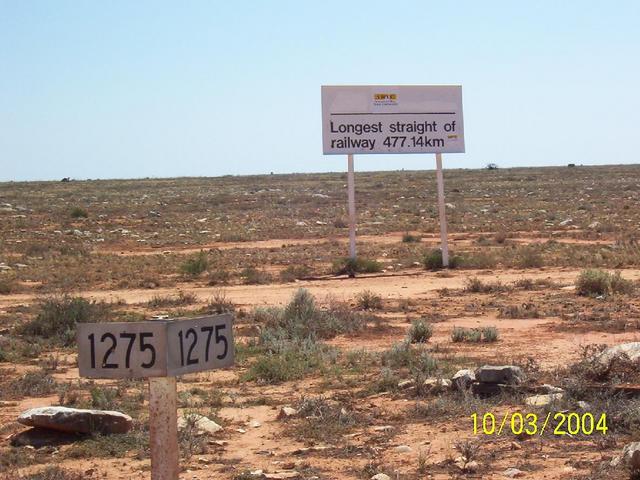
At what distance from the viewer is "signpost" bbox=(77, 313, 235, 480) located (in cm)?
523

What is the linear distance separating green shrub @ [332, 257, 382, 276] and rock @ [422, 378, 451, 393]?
44.7 ft

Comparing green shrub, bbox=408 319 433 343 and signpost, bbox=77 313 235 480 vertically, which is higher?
signpost, bbox=77 313 235 480

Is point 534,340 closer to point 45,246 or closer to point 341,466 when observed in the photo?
point 341,466

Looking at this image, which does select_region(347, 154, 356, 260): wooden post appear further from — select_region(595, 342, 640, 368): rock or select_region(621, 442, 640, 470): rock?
select_region(621, 442, 640, 470): rock

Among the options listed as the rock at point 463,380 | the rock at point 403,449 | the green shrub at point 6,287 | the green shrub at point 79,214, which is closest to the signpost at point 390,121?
the green shrub at point 6,287

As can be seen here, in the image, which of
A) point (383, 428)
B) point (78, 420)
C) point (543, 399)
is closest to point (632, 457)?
point (543, 399)

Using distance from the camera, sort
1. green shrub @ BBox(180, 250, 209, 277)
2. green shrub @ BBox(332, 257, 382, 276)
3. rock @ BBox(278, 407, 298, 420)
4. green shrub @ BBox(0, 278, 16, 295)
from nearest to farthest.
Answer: rock @ BBox(278, 407, 298, 420) → green shrub @ BBox(0, 278, 16, 295) → green shrub @ BBox(180, 250, 209, 277) → green shrub @ BBox(332, 257, 382, 276)

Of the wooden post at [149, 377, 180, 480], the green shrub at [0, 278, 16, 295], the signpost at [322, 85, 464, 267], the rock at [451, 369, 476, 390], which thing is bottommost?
the rock at [451, 369, 476, 390]

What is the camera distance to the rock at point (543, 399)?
9.32 meters

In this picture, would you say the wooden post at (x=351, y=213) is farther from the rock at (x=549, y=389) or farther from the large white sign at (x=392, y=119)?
the rock at (x=549, y=389)

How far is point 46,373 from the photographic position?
12547mm

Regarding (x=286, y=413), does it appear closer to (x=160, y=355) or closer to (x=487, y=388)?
(x=487, y=388)

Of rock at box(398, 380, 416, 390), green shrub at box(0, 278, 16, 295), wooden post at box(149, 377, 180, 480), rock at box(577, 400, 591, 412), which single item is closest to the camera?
wooden post at box(149, 377, 180, 480)

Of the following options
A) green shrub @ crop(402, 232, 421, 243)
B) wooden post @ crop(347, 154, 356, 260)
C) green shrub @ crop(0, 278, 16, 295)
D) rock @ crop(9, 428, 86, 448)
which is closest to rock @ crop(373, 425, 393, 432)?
rock @ crop(9, 428, 86, 448)
